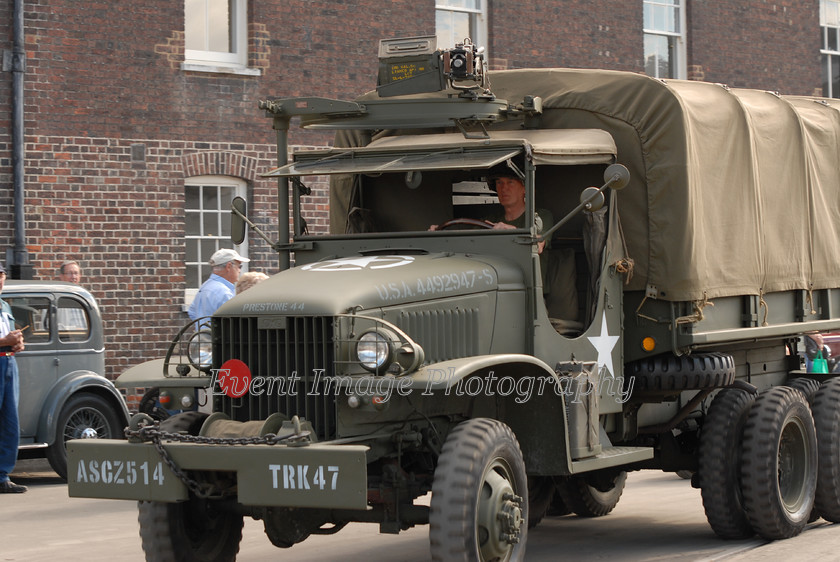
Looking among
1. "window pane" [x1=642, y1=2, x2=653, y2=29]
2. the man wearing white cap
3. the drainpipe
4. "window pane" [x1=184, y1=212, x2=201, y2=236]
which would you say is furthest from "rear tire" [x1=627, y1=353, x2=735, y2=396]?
"window pane" [x1=642, y1=2, x2=653, y2=29]

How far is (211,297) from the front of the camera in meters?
10.9

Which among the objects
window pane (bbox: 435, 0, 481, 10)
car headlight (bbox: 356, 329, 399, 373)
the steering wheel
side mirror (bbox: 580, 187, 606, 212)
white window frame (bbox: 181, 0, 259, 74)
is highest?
window pane (bbox: 435, 0, 481, 10)

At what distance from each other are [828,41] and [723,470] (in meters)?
16.3

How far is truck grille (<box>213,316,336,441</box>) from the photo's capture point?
622cm

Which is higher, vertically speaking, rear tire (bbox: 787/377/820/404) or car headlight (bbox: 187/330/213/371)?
car headlight (bbox: 187/330/213/371)

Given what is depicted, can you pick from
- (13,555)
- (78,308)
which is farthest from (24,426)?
(13,555)

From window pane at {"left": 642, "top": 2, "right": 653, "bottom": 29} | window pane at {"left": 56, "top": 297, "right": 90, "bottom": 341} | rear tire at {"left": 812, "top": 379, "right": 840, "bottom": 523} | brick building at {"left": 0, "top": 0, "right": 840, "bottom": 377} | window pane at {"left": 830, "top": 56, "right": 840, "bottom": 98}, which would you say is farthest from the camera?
window pane at {"left": 830, "top": 56, "right": 840, "bottom": 98}

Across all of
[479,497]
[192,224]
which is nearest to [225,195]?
[192,224]

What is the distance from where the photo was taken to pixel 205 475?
617cm

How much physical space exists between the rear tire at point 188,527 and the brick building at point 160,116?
839 cm

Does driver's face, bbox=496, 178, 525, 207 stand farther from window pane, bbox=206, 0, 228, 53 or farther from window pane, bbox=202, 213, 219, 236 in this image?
window pane, bbox=206, 0, 228, 53

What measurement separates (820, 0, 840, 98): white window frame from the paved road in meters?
14.0

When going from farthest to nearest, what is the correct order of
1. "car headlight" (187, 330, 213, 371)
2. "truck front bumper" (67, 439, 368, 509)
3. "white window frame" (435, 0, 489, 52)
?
"white window frame" (435, 0, 489, 52)
"car headlight" (187, 330, 213, 371)
"truck front bumper" (67, 439, 368, 509)

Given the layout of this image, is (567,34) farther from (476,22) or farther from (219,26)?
(219,26)
